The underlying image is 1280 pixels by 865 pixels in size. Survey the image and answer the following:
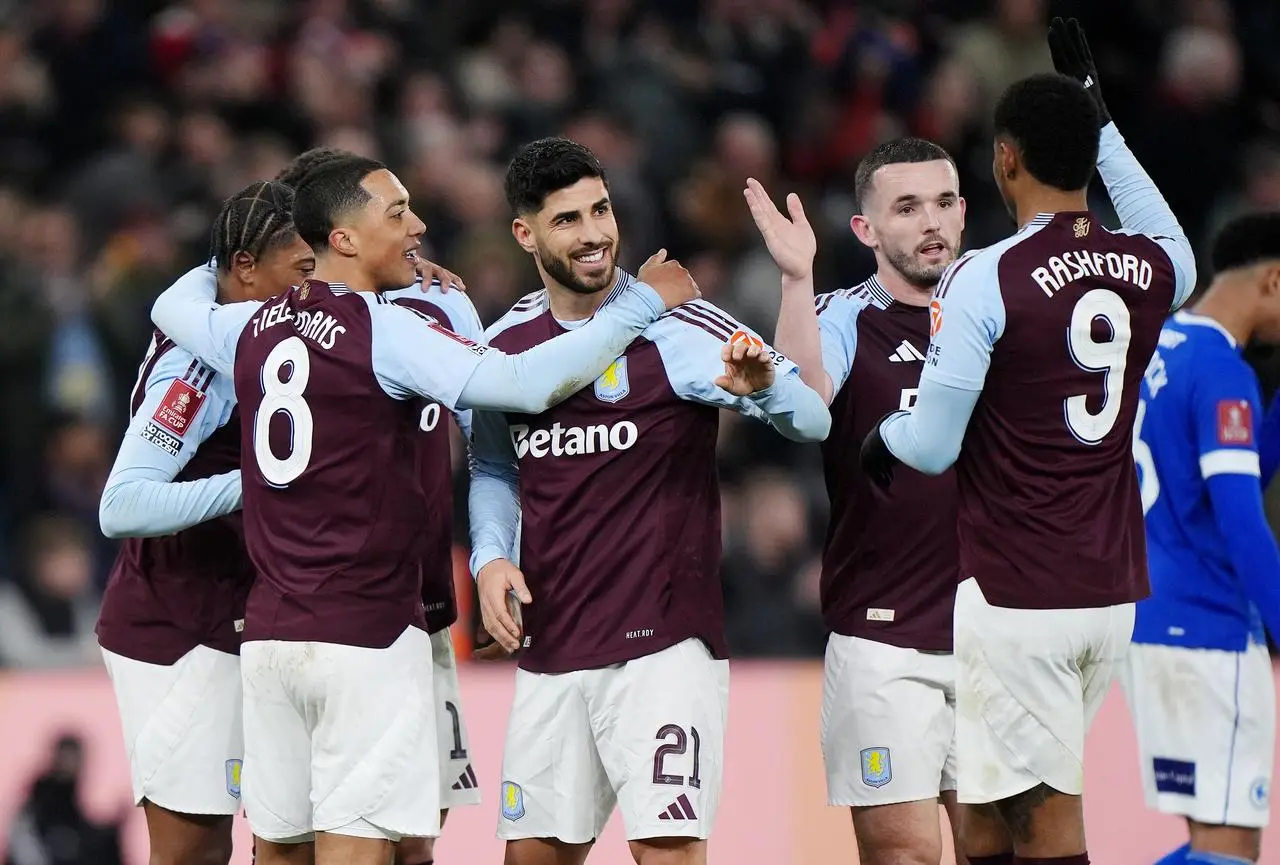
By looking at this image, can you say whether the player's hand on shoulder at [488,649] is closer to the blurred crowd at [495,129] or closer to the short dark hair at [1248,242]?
the short dark hair at [1248,242]

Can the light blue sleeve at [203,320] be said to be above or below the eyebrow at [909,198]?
below

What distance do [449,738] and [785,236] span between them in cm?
186

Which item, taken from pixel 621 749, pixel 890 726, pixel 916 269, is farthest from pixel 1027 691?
pixel 916 269

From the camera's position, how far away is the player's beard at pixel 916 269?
17.2 feet

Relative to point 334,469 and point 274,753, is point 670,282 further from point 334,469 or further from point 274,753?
point 274,753

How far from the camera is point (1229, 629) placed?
5.63m

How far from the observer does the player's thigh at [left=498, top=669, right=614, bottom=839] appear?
462 centimetres

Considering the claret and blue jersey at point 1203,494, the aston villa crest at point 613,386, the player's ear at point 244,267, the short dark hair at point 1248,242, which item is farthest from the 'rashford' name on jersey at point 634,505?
the short dark hair at point 1248,242

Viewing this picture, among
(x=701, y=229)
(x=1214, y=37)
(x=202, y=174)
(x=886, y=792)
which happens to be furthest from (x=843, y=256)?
(x=886, y=792)

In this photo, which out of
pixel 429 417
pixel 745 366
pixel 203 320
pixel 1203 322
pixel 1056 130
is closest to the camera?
pixel 745 366

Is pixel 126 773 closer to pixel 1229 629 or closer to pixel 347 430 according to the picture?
pixel 347 430

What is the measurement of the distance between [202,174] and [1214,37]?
5.83 metres

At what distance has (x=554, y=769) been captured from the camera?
4629 mm

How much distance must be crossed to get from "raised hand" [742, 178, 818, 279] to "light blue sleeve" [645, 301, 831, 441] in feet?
0.76
